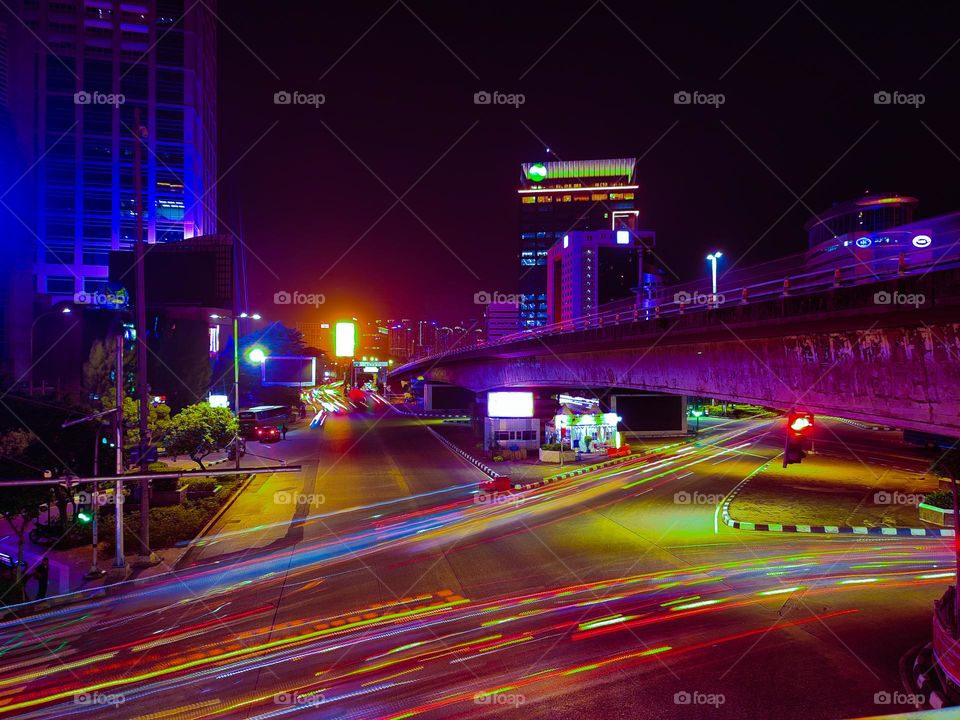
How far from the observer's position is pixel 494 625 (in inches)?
451

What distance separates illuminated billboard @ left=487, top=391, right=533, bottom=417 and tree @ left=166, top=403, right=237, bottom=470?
49.3ft

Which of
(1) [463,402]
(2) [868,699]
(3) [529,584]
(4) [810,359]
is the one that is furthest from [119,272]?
(2) [868,699]

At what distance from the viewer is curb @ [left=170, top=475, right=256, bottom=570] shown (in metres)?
16.9

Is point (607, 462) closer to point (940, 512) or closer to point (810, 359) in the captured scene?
point (940, 512)

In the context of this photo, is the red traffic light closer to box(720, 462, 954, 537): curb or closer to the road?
the road

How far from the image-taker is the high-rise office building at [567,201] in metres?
167

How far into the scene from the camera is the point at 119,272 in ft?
152

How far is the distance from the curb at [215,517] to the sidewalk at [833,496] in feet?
57.5

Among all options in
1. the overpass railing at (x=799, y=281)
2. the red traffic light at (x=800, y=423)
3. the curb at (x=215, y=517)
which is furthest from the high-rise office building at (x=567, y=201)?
the red traffic light at (x=800, y=423)

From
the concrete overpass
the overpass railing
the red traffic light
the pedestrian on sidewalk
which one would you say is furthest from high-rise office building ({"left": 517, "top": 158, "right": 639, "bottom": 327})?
the pedestrian on sidewalk

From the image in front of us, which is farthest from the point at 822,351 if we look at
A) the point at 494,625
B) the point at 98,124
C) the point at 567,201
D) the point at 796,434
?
the point at 567,201

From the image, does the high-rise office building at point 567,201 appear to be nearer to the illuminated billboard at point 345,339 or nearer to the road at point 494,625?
the illuminated billboard at point 345,339

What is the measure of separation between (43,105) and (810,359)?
291 feet

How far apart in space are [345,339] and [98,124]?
2081 inches
